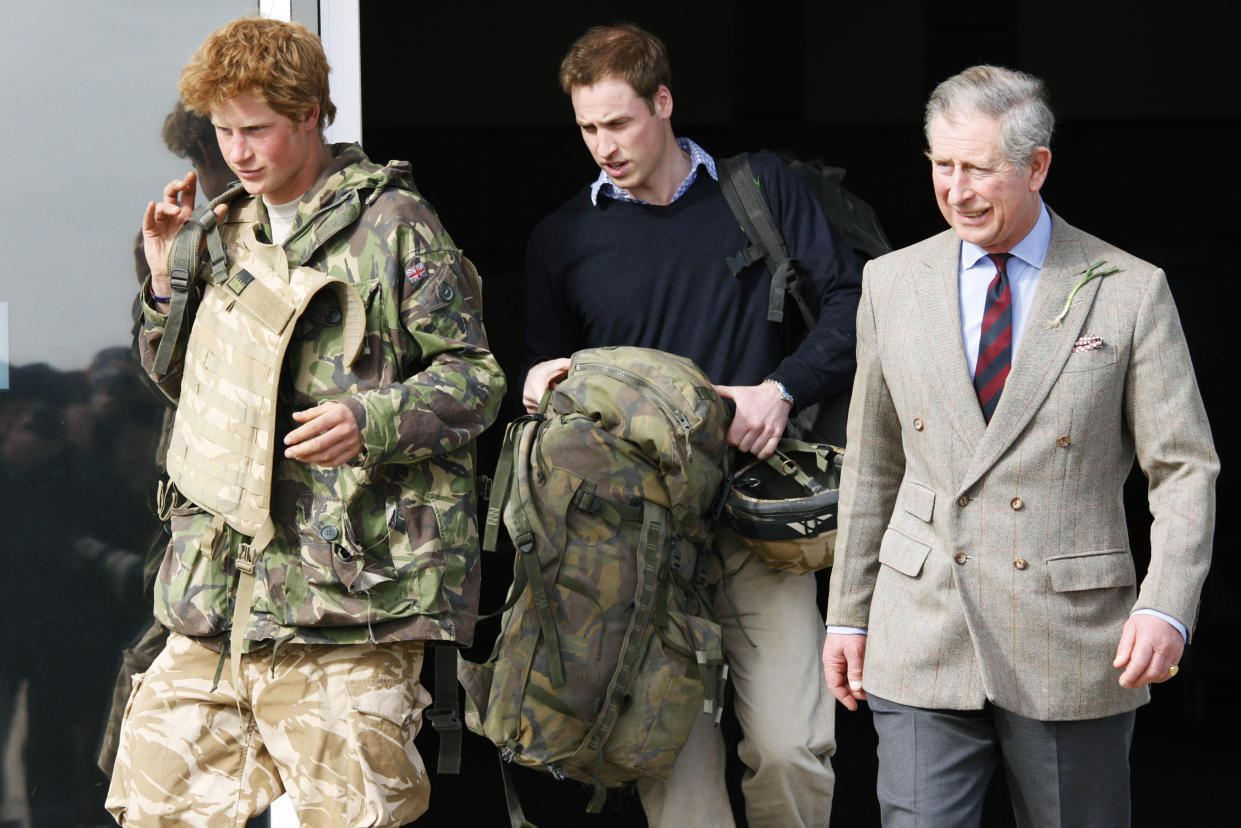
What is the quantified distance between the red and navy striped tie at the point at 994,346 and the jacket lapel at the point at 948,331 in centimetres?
3

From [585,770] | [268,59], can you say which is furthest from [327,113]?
[585,770]

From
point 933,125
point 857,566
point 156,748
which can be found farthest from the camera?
point 156,748

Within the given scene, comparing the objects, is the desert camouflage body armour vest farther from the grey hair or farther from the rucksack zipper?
the grey hair

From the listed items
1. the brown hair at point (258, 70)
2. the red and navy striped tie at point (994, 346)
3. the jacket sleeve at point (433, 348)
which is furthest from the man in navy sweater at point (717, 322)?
the red and navy striped tie at point (994, 346)

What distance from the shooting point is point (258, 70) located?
305cm

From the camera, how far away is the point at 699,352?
12.1 ft

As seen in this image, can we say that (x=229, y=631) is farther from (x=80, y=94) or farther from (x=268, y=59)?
(x=80, y=94)

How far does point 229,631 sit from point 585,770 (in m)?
0.81

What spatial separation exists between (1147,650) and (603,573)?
1.23 metres

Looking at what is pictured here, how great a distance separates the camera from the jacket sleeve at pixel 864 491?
2883mm

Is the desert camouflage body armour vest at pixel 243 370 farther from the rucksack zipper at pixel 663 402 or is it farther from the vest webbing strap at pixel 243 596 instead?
the rucksack zipper at pixel 663 402

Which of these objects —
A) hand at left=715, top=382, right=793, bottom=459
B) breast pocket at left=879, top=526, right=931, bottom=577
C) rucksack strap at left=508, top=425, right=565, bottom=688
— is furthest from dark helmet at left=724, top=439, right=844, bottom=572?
breast pocket at left=879, top=526, right=931, bottom=577

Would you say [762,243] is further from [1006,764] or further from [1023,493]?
[1006,764]

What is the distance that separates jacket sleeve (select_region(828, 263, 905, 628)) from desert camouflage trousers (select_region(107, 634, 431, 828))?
877 mm
